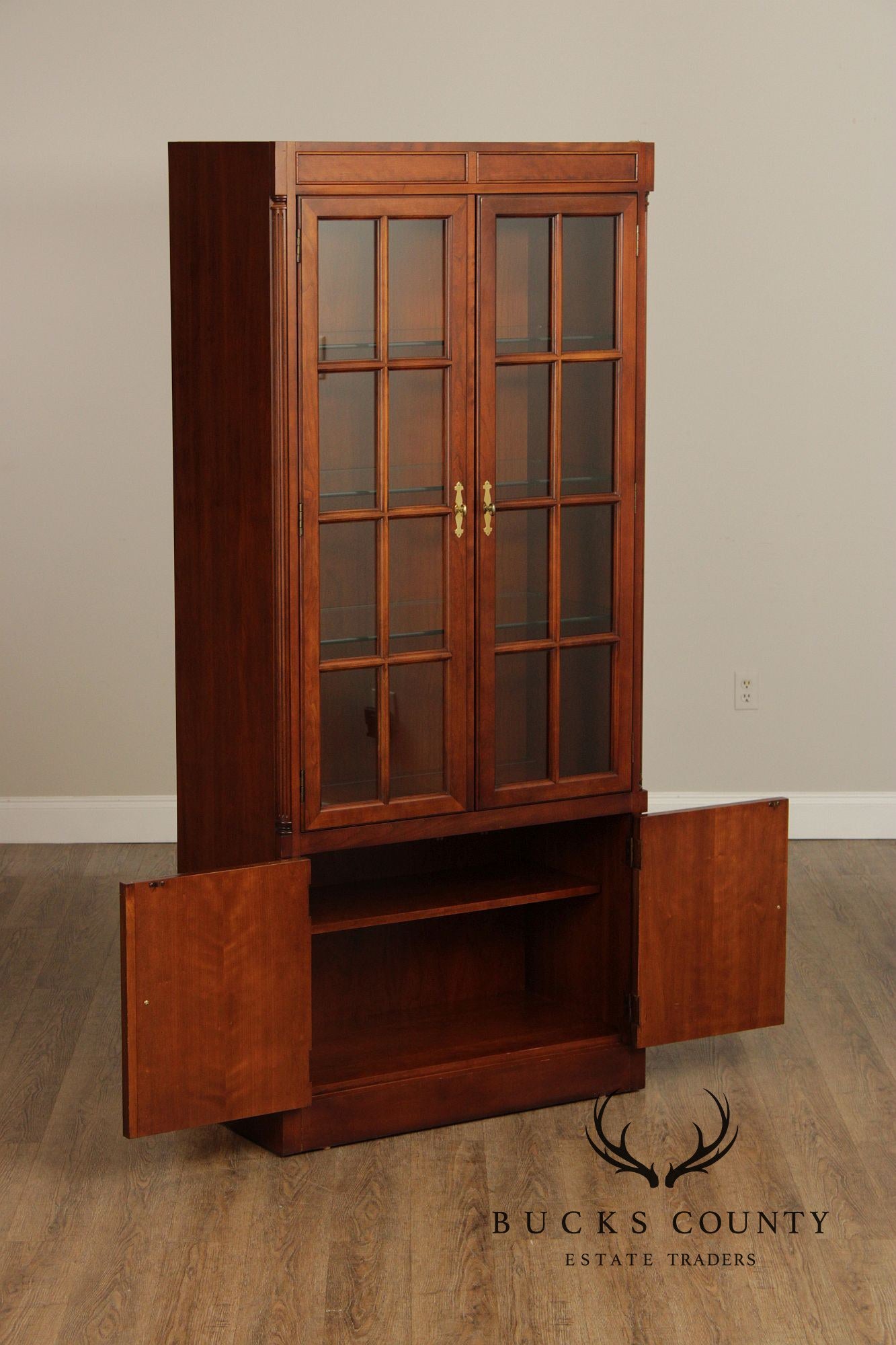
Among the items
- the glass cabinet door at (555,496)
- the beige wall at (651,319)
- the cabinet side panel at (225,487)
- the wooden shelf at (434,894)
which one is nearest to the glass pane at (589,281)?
the glass cabinet door at (555,496)

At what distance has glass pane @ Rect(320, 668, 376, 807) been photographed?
8.98 ft

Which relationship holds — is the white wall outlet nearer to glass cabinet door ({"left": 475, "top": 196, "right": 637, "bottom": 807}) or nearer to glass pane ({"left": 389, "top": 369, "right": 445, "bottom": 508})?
glass cabinet door ({"left": 475, "top": 196, "right": 637, "bottom": 807})

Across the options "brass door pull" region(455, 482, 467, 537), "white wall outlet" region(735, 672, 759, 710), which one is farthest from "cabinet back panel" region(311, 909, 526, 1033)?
"white wall outlet" region(735, 672, 759, 710)

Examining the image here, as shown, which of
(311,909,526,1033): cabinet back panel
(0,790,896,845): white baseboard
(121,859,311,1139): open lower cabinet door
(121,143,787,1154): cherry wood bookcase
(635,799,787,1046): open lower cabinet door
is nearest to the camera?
(121,859,311,1139): open lower cabinet door

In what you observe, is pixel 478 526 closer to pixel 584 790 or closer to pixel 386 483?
pixel 386 483

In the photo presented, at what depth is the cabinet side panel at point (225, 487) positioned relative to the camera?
8.68 ft

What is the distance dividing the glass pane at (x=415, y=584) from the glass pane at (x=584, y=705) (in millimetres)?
289

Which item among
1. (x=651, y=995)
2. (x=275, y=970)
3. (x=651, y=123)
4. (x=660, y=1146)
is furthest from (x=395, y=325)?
(x=651, y=123)

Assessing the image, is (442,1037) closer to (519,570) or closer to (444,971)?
(444,971)

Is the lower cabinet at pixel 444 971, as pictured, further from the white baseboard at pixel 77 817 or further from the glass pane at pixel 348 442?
the white baseboard at pixel 77 817

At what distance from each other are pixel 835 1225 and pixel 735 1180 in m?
0.21

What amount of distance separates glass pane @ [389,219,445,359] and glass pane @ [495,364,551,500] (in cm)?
15

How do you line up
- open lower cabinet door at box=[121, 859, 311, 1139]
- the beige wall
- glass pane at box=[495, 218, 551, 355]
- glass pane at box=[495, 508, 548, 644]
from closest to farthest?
open lower cabinet door at box=[121, 859, 311, 1139] < glass pane at box=[495, 218, 551, 355] < glass pane at box=[495, 508, 548, 644] < the beige wall

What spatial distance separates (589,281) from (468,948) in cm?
140
